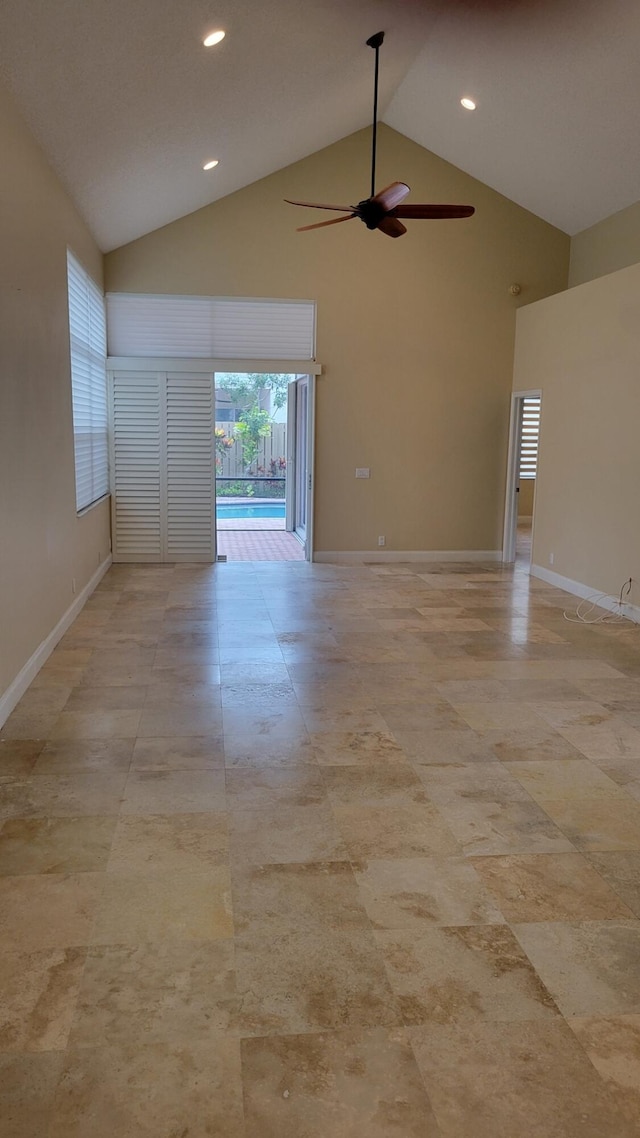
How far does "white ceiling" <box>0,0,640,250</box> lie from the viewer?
13.5 ft

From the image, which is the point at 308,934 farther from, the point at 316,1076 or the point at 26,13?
the point at 26,13

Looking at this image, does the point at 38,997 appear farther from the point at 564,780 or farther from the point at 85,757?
the point at 564,780

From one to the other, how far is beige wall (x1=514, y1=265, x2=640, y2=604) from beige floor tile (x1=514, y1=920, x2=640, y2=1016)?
4421mm

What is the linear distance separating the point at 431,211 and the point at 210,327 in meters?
3.59

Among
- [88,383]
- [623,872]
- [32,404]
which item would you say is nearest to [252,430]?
[88,383]

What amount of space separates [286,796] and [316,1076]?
1.40 metres

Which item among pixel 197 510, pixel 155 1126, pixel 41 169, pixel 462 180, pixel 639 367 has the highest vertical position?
pixel 462 180

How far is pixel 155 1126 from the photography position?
1.70 metres

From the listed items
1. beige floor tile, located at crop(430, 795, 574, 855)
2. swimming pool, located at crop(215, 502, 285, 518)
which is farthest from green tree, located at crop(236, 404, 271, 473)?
beige floor tile, located at crop(430, 795, 574, 855)

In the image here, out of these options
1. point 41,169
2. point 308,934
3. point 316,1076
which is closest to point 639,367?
point 41,169

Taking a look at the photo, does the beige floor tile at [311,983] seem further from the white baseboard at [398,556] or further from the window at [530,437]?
the window at [530,437]

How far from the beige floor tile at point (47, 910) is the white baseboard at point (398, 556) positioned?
644cm

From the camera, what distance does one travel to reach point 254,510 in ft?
49.3

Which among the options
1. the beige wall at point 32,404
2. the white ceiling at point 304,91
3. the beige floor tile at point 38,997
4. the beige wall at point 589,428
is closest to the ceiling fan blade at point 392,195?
the white ceiling at point 304,91
